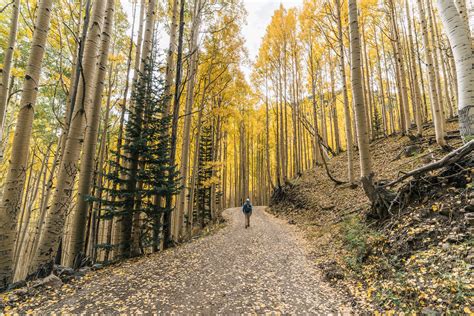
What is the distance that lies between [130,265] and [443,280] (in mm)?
5626

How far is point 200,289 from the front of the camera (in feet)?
11.8

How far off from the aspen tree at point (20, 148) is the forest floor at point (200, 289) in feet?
3.13

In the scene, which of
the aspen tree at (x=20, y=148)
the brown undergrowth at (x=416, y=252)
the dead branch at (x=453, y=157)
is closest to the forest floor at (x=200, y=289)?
the brown undergrowth at (x=416, y=252)

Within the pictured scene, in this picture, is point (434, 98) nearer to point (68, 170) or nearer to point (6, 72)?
point (68, 170)

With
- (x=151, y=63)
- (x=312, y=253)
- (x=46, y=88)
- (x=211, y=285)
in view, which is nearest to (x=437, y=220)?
(x=312, y=253)

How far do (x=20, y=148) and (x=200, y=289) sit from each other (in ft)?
13.1

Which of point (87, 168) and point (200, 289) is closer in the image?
point (200, 289)

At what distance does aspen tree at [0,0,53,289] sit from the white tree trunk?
703cm

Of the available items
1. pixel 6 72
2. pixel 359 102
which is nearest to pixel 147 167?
pixel 6 72

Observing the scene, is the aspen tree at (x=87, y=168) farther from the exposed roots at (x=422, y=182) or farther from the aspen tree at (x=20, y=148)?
the exposed roots at (x=422, y=182)

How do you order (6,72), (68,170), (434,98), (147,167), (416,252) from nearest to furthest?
1. (416,252)
2. (68,170)
3. (6,72)
4. (434,98)
5. (147,167)

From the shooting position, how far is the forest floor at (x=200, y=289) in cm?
295

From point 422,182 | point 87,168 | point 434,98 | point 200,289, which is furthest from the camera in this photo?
point 434,98

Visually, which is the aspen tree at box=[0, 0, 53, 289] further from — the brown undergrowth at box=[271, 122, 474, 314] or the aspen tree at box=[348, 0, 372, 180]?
the aspen tree at box=[348, 0, 372, 180]
